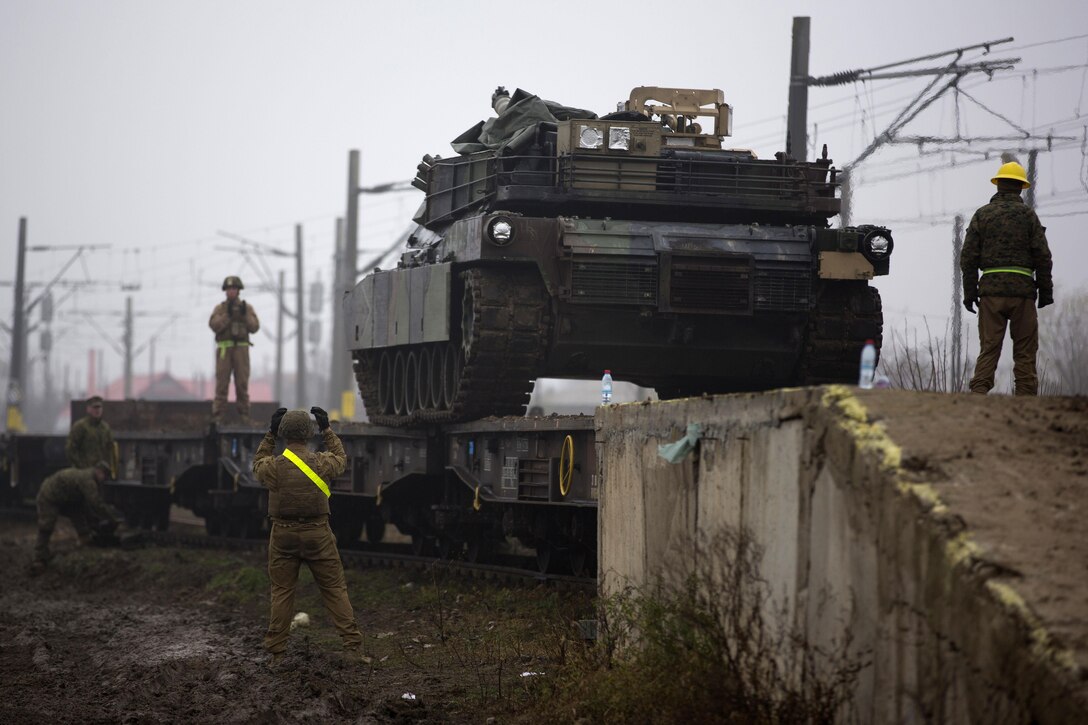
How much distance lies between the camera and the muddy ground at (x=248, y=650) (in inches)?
322

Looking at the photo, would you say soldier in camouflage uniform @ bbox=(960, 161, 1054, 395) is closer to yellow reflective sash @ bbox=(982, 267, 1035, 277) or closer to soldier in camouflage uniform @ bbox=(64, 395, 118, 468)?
yellow reflective sash @ bbox=(982, 267, 1035, 277)

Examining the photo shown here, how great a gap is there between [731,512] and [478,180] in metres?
8.09

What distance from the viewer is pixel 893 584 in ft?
17.2

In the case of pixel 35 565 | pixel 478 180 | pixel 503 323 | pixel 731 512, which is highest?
pixel 478 180

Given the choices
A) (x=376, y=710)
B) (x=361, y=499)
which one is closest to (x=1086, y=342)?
Answer: (x=361, y=499)

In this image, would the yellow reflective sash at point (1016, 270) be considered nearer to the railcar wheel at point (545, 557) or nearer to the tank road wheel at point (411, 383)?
the railcar wheel at point (545, 557)

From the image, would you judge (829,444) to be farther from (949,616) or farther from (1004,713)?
(1004,713)

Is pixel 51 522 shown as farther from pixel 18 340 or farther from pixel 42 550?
pixel 18 340

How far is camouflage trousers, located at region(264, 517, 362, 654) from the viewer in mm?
9805

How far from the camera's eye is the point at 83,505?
1995 centimetres

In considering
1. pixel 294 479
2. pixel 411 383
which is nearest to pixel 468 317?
pixel 411 383

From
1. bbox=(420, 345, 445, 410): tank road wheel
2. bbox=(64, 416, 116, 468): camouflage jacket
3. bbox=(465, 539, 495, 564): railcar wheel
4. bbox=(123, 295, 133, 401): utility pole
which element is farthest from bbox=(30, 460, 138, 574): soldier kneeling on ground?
bbox=(123, 295, 133, 401): utility pole

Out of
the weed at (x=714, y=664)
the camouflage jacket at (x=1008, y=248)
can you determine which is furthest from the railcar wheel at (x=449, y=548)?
the weed at (x=714, y=664)

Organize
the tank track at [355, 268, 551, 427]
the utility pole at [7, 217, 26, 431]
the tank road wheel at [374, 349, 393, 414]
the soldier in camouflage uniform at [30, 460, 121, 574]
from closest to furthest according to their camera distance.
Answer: the tank track at [355, 268, 551, 427] < the tank road wheel at [374, 349, 393, 414] < the soldier in camouflage uniform at [30, 460, 121, 574] < the utility pole at [7, 217, 26, 431]
